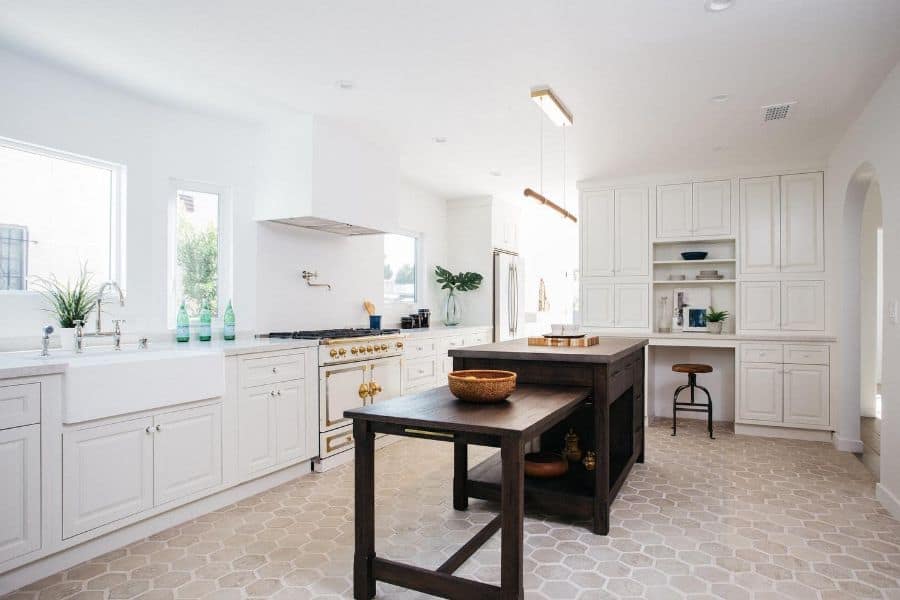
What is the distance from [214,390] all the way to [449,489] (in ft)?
5.24

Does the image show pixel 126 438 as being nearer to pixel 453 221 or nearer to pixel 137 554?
pixel 137 554

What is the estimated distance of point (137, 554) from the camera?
2.62 m

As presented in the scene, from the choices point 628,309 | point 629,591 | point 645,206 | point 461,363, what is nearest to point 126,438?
point 461,363

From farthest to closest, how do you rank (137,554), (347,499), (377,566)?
(347,499), (137,554), (377,566)

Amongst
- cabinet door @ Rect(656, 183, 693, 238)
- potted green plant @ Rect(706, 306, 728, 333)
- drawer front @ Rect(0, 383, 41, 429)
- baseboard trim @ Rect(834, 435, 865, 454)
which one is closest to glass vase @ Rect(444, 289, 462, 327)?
cabinet door @ Rect(656, 183, 693, 238)

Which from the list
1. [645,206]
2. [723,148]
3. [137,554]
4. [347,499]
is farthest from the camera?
[645,206]

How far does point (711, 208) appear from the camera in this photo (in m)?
5.51

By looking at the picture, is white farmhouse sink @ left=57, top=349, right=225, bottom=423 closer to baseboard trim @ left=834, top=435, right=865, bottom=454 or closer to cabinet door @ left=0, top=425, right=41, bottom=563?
cabinet door @ left=0, top=425, right=41, bottom=563

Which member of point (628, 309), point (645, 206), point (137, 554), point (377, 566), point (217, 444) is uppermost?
point (645, 206)

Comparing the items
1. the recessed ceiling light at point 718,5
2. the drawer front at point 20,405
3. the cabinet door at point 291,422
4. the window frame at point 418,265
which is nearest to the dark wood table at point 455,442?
the drawer front at point 20,405

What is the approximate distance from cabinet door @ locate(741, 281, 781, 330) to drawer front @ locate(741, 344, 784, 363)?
0.24 metres

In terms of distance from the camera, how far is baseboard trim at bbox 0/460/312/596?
2.32 metres

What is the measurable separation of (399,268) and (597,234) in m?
2.29

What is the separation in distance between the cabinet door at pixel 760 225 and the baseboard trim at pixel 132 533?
4.67 metres
